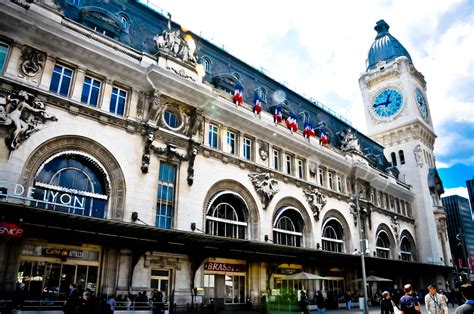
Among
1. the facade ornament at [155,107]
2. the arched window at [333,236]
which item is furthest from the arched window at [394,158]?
the facade ornament at [155,107]

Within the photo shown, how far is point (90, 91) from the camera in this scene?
21.7m

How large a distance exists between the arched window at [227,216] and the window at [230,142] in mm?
3522

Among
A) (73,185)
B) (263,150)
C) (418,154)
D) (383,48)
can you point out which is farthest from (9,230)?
(383,48)

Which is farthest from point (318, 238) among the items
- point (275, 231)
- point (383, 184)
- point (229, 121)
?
point (383, 184)

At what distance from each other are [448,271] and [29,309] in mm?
56340

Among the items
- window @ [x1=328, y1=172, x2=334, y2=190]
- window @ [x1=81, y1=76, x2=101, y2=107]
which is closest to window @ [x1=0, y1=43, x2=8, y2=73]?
window @ [x1=81, y1=76, x2=101, y2=107]

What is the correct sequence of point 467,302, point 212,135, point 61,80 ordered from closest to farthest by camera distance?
point 467,302 < point 61,80 < point 212,135

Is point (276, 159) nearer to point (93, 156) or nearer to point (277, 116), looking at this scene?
point (277, 116)

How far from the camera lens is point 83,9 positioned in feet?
74.8

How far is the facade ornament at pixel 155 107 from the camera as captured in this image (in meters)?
23.6

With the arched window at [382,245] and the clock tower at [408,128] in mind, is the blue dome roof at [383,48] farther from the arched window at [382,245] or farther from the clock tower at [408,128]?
the arched window at [382,245]

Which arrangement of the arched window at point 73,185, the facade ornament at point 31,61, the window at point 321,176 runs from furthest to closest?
1. the window at point 321,176
2. the facade ornament at point 31,61
3. the arched window at point 73,185

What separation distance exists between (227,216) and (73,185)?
471 inches

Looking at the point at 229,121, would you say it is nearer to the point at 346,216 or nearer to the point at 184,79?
the point at 184,79
